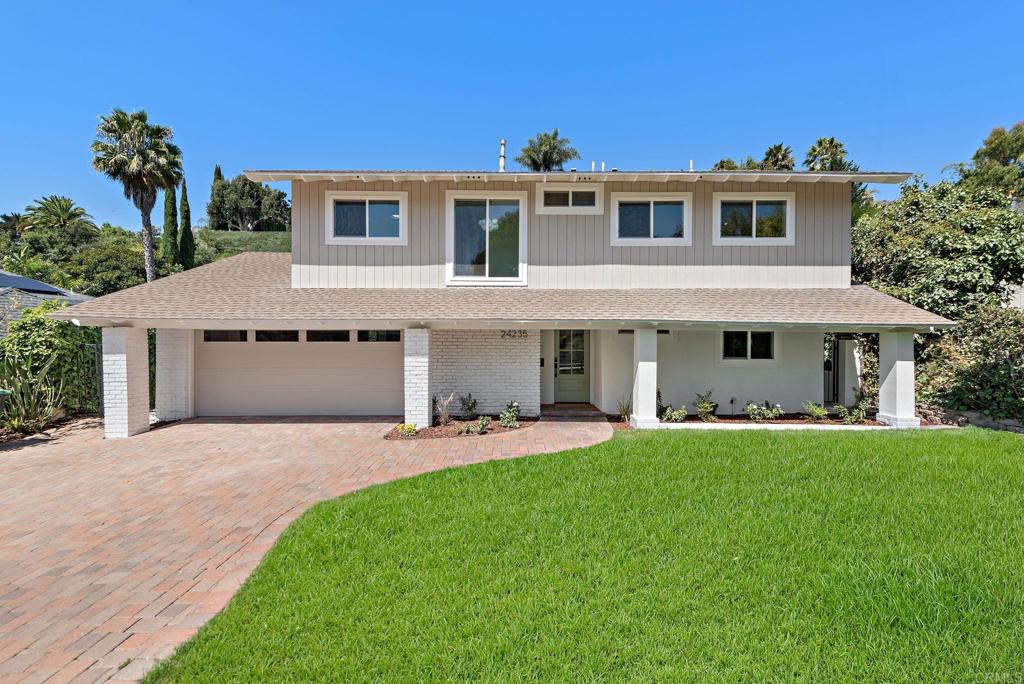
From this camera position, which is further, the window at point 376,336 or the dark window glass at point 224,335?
the window at point 376,336

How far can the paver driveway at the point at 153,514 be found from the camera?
10.6ft

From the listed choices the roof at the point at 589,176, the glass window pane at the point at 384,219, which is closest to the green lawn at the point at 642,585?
the glass window pane at the point at 384,219

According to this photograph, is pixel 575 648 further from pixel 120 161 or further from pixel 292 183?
pixel 120 161

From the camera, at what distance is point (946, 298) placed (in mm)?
12477

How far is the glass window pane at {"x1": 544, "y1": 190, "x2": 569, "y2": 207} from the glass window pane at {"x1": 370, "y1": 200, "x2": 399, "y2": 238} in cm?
356

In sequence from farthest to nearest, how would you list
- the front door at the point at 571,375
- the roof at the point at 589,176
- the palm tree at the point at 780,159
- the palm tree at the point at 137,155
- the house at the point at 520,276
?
1. the palm tree at the point at 780,159
2. the palm tree at the point at 137,155
3. the front door at the point at 571,375
4. the house at the point at 520,276
5. the roof at the point at 589,176

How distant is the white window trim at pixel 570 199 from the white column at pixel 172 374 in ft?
28.6

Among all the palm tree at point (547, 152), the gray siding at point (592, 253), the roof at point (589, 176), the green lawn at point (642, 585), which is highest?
the palm tree at point (547, 152)

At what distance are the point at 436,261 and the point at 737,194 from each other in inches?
284

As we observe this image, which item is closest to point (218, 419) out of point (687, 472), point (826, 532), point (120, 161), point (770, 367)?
point (687, 472)

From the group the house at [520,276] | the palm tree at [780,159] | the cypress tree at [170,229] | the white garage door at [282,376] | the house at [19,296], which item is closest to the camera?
the house at [520,276]

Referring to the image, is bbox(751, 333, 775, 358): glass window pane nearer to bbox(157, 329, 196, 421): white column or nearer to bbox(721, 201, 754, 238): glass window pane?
bbox(721, 201, 754, 238): glass window pane

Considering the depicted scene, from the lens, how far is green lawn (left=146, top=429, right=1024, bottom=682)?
2.83 metres

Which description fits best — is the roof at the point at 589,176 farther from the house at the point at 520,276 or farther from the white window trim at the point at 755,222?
the white window trim at the point at 755,222
